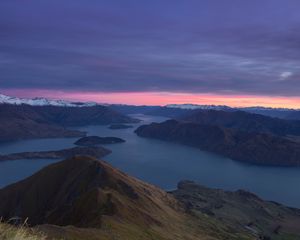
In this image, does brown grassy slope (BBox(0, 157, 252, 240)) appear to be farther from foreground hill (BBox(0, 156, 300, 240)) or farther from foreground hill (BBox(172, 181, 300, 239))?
foreground hill (BBox(172, 181, 300, 239))

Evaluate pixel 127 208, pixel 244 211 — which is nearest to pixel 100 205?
pixel 127 208

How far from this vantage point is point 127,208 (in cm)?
9469

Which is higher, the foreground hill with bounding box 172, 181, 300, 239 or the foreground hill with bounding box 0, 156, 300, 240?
the foreground hill with bounding box 0, 156, 300, 240

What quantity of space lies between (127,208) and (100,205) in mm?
6309

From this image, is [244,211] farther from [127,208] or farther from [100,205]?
[100,205]

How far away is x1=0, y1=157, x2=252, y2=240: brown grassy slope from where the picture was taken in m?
85.2

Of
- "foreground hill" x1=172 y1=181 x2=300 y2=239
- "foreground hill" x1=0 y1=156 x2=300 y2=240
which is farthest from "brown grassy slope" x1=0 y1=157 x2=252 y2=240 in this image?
"foreground hill" x1=172 y1=181 x2=300 y2=239

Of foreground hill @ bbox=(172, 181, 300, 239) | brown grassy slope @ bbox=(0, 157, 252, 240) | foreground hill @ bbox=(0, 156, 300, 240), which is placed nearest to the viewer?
brown grassy slope @ bbox=(0, 157, 252, 240)

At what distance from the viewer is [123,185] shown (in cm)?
11694

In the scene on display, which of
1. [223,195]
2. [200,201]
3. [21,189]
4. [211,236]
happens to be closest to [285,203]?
[223,195]

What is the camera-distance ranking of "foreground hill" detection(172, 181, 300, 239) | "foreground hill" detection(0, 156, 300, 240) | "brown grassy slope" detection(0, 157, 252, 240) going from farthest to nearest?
"foreground hill" detection(172, 181, 300, 239)
"foreground hill" detection(0, 156, 300, 240)
"brown grassy slope" detection(0, 157, 252, 240)

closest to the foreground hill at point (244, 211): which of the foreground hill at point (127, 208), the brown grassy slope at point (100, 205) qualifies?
the foreground hill at point (127, 208)

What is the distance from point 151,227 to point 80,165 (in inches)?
1987

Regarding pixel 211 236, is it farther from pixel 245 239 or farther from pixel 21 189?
pixel 21 189
